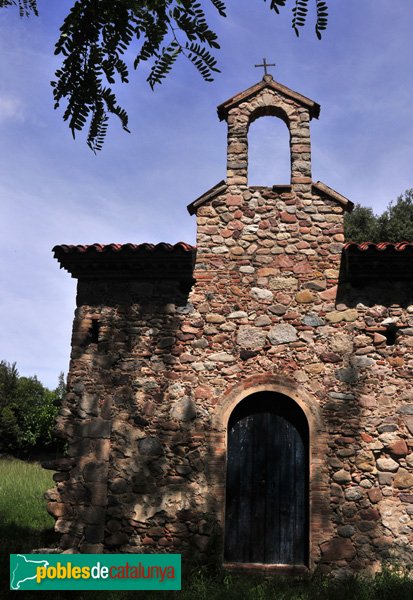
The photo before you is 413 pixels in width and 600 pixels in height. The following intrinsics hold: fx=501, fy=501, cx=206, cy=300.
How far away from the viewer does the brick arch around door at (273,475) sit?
6519 mm

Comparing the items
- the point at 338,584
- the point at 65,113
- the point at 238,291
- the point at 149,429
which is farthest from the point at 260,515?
the point at 65,113

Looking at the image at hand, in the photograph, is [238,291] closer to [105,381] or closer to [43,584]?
[105,381]

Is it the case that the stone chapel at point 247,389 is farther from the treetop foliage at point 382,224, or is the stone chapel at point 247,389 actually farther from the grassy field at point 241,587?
the treetop foliage at point 382,224

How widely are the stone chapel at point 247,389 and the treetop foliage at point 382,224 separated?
1314cm

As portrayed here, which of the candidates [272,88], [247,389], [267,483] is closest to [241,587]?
[267,483]

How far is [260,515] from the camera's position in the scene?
21.9 ft

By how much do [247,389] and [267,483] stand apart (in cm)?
128

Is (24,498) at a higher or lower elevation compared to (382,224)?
lower

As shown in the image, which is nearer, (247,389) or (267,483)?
(267,483)

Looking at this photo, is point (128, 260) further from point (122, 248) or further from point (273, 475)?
point (273, 475)

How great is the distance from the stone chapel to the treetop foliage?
13.1 metres

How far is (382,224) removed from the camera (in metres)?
20.3

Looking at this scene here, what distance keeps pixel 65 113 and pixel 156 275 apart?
4.82m

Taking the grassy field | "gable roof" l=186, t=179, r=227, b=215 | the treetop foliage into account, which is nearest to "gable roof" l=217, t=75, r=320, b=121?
"gable roof" l=186, t=179, r=227, b=215
